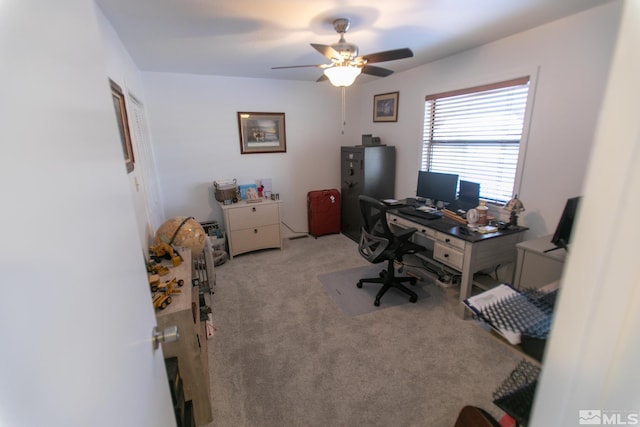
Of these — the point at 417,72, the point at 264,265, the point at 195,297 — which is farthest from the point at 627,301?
the point at 417,72

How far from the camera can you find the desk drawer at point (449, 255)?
244 cm

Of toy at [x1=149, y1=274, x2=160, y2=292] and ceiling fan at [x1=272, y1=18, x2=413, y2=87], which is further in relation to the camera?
ceiling fan at [x1=272, y1=18, x2=413, y2=87]

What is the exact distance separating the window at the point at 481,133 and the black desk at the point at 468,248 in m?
0.50

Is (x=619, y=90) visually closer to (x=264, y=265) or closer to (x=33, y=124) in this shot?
(x=33, y=124)

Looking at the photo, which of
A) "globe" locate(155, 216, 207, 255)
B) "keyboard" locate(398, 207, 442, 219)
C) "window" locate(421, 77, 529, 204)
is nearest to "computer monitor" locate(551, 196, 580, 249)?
"window" locate(421, 77, 529, 204)

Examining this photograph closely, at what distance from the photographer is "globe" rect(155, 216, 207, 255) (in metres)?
2.28

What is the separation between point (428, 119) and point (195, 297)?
3170 millimetres

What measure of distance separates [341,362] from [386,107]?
3.35 meters

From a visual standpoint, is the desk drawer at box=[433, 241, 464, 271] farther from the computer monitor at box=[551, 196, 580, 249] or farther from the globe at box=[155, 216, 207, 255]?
the globe at box=[155, 216, 207, 255]

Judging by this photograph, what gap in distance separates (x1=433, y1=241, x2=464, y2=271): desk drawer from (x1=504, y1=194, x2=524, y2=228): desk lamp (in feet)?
1.84

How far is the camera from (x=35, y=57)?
16.4 inches

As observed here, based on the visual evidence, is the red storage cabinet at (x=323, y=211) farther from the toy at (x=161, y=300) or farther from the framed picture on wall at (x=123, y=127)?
the toy at (x=161, y=300)

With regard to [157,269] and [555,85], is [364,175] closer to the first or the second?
[555,85]

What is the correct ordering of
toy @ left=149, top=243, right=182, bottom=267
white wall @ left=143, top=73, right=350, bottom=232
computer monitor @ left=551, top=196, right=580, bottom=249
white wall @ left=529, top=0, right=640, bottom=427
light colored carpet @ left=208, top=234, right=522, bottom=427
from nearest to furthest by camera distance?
1. white wall @ left=529, top=0, right=640, bottom=427
2. light colored carpet @ left=208, top=234, right=522, bottom=427
3. computer monitor @ left=551, top=196, right=580, bottom=249
4. toy @ left=149, top=243, right=182, bottom=267
5. white wall @ left=143, top=73, right=350, bottom=232
